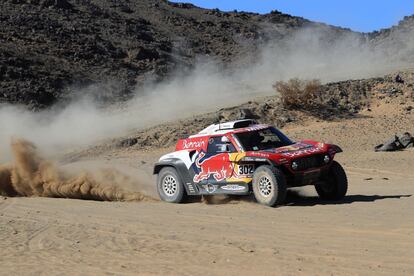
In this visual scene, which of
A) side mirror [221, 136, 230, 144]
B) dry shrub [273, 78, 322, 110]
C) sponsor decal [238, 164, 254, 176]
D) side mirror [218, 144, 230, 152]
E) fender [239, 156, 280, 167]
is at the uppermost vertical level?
dry shrub [273, 78, 322, 110]

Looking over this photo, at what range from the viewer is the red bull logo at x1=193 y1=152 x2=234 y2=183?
40.8ft

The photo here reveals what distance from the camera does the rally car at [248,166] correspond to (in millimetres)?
11547

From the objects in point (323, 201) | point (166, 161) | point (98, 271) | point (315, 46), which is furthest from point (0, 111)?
point (315, 46)

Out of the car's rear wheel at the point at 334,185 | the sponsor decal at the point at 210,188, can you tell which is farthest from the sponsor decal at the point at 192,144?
the car's rear wheel at the point at 334,185

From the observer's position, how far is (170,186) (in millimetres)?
13508

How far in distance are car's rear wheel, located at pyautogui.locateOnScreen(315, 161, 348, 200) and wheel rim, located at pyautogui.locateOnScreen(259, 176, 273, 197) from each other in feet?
4.33

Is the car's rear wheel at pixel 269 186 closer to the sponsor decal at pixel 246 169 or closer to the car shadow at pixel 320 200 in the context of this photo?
the sponsor decal at pixel 246 169

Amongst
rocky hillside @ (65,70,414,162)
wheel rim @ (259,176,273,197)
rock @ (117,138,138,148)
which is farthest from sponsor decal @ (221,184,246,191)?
rock @ (117,138,138,148)

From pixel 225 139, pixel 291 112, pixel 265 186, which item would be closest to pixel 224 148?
pixel 225 139

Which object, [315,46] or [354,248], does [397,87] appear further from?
[315,46]

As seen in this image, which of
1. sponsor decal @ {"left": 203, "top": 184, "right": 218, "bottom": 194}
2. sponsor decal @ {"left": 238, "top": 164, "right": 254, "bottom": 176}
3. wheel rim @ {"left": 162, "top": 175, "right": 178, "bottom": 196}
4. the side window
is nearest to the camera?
sponsor decal @ {"left": 238, "top": 164, "right": 254, "bottom": 176}

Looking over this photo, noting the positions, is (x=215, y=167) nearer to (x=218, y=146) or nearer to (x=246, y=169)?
(x=218, y=146)

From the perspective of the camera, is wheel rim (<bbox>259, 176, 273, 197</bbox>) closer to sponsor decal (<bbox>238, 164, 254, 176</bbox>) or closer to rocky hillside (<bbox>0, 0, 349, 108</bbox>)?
sponsor decal (<bbox>238, 164, 254, 176</bbox>)

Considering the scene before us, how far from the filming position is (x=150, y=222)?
10.4 metres
